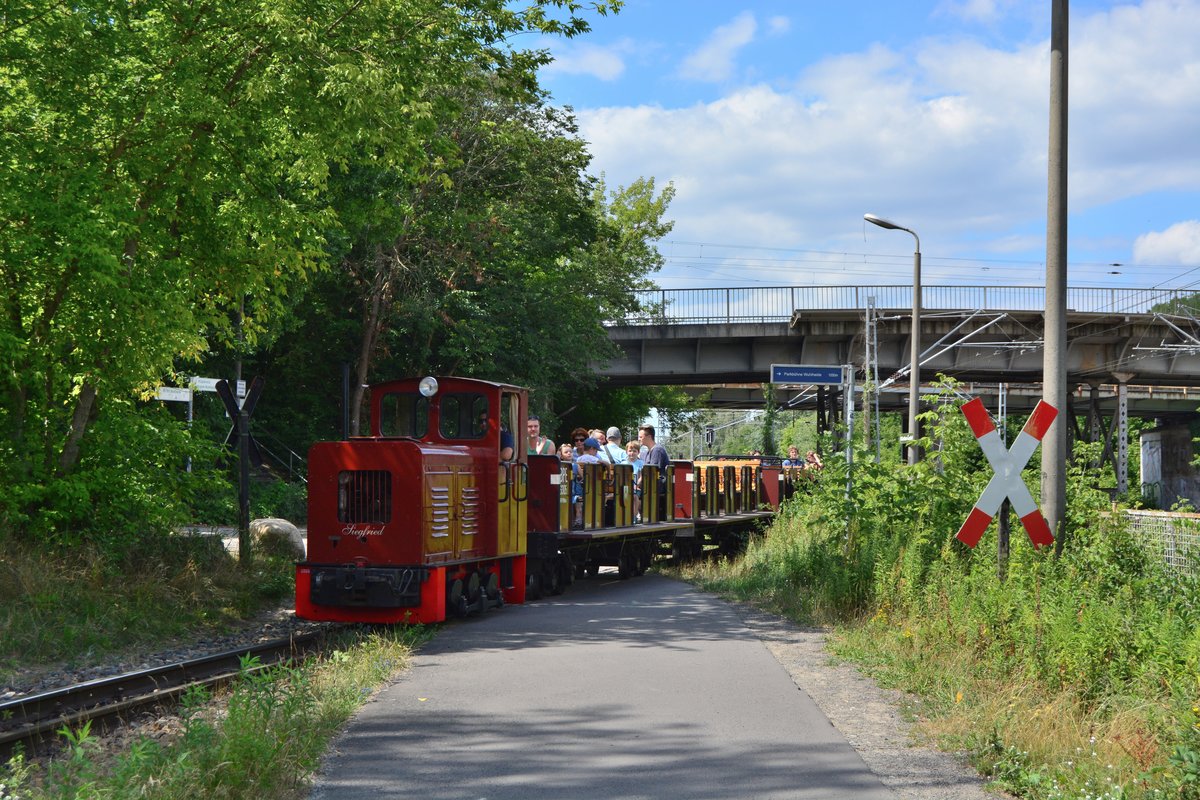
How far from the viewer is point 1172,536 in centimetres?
886

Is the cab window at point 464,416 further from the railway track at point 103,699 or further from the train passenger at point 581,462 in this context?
the railway track at point 103,699

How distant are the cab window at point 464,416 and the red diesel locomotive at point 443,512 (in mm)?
12

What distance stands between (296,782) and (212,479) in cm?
926

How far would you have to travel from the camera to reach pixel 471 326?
2758 cm

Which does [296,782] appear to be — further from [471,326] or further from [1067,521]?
[471,326]

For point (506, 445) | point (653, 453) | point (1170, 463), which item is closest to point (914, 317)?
point (653, 453)

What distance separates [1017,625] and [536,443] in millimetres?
8869

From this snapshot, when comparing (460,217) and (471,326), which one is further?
(471,326)

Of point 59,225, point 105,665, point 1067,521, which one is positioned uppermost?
point 59,225

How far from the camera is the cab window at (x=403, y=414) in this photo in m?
14.4

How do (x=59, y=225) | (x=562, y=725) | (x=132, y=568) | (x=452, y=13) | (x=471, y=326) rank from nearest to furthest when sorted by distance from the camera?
1. (x=562, y=725)
2. (x=59, y=225)
3. (x=132, y=568)
4. (x=452, y=13)
5. (x=471, y=326)

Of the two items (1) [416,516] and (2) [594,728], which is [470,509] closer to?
(1) [416,516]

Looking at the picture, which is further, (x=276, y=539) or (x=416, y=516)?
(x=276, y=539)

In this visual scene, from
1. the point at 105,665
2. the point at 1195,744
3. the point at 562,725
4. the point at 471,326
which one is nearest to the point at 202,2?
the point at 105,665
